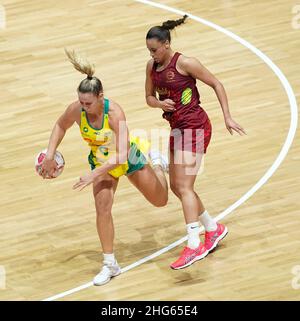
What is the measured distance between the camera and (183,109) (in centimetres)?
1077

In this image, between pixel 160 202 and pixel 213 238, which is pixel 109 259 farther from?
pixel 213 238

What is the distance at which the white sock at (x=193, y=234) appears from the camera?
10.8m

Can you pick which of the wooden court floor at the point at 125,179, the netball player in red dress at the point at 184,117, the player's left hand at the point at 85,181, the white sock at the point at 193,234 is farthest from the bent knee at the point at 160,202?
the player's left hand at the point at 85,181

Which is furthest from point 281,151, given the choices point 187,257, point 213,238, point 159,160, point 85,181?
point 85,181

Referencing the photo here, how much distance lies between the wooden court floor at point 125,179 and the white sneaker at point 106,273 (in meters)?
0.08

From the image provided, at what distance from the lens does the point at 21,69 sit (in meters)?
15.5

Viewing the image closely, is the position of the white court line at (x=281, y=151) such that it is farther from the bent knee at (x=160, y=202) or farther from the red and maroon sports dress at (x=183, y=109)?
the red and maroon sports dress at (x=183, y=109)

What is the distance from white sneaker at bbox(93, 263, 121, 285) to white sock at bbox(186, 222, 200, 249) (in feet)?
2.38

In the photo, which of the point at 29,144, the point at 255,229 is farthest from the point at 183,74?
the point at 29,144

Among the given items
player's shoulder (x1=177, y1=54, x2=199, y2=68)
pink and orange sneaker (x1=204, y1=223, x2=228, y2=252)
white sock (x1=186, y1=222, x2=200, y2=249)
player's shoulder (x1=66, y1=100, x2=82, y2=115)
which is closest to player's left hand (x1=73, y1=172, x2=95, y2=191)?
player's shoulder (x1=66, y1=100, x2=82, y2=115)

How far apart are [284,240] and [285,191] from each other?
1046 mm

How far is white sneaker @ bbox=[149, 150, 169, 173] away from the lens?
11342 millimetres

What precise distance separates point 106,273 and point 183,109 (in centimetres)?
169

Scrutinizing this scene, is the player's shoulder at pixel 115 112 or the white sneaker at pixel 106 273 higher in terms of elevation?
the player's shoulder at pixel 115 112
